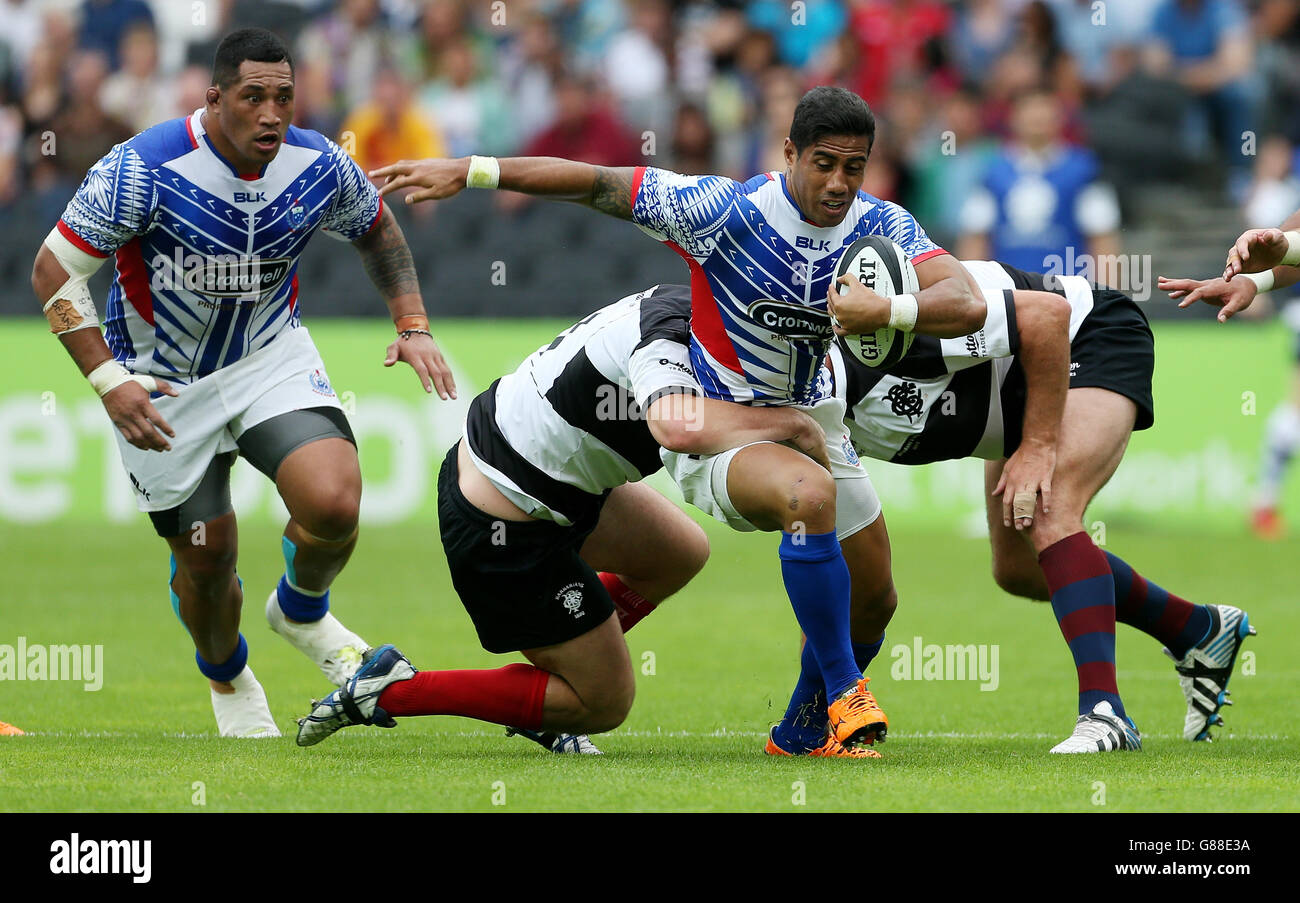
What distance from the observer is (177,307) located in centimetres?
650

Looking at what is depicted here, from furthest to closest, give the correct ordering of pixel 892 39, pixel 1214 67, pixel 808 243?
pixel 892 39, pixel 1214 67, pixel 808 243

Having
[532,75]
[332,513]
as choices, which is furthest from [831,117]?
[532,75]

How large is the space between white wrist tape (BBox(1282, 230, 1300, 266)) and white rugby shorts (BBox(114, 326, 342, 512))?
3.65 metres

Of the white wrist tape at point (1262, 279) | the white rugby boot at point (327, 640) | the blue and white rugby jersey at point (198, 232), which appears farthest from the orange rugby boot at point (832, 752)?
the blue and white rugby jersey at point (198, 232)

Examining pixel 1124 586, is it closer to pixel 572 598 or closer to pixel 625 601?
pixel 625 601

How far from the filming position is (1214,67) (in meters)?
16.5

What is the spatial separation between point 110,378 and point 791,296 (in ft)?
8.03

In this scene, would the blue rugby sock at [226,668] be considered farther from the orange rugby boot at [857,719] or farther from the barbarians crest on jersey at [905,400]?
the barbarians crest on jersey at [905,400]

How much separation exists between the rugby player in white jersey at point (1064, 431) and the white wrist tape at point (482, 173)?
148 centimetres

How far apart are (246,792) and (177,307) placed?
2262 millimetres

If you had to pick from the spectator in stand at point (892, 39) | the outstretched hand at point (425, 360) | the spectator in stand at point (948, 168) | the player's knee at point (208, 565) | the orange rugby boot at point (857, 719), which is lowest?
the orange rugby boot at point (857, 719)

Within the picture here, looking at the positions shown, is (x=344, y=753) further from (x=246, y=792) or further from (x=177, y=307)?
(x=177, y=307)

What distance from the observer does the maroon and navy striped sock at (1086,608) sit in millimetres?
5953
